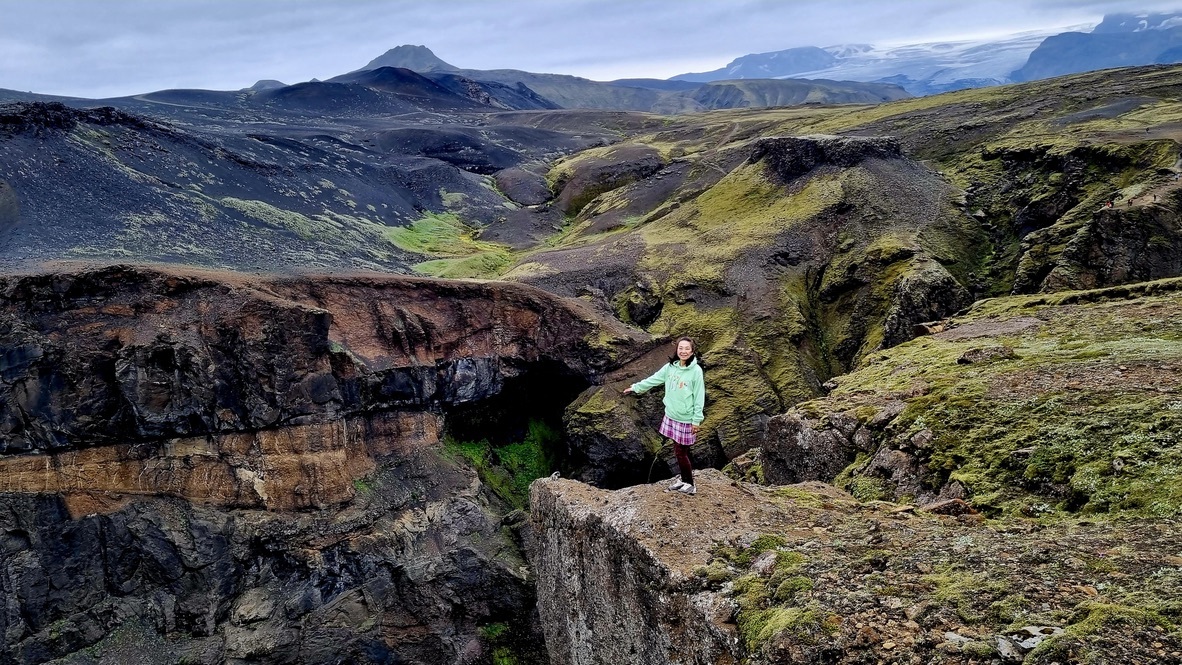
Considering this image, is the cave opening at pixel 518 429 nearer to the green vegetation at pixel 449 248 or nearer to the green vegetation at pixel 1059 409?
the green vegetation at pixel 449 248

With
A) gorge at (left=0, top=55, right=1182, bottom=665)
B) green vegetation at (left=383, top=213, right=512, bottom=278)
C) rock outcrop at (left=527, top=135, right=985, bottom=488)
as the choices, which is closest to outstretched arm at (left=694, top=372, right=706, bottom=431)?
gorge at (left=0, top=55, right=1182, bottom=665)

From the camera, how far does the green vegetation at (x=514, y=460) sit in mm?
30125

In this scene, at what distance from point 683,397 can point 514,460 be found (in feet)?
74.5

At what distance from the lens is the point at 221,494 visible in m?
23.7

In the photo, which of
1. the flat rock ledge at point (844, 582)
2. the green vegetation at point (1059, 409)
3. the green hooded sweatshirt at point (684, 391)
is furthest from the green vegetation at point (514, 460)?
the green hooded sweatshirt at point (684, 391)

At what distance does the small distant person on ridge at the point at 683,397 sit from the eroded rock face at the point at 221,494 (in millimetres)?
16507

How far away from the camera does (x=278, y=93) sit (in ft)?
355

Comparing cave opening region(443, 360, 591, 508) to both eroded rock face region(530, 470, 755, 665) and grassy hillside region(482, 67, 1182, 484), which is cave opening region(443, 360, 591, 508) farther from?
eroded rock face region(530, 470, 755, 665)

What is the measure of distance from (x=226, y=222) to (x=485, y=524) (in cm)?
2261

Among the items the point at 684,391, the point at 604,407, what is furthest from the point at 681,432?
the point at 604,407

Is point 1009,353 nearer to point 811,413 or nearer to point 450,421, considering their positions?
point 811,413

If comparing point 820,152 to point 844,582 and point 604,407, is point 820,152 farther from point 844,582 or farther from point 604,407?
point 844,582

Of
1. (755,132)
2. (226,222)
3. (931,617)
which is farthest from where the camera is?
(755,132)

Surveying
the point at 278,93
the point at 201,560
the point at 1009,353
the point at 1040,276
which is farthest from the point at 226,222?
the point at 278,93
